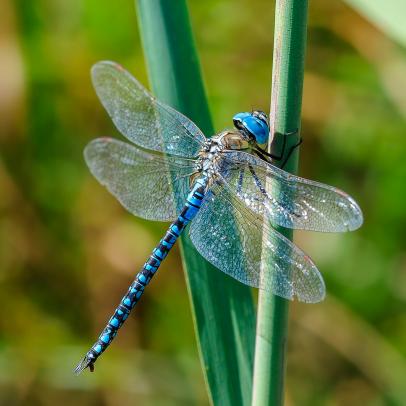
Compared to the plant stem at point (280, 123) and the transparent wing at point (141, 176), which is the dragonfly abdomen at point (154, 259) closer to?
the transparent wing at point (141, 176)

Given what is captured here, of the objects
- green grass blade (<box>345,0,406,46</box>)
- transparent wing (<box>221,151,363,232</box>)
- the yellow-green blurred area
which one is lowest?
the yellow-green blurred area

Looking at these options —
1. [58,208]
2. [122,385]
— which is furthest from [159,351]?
[58,208]

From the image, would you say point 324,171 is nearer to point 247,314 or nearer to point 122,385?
point 122,385

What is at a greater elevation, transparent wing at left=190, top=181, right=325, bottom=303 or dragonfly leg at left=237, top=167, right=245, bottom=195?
dragonfly leg at left=237, top=167, right=245, bottom=195

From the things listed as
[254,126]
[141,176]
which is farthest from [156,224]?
[254,126]

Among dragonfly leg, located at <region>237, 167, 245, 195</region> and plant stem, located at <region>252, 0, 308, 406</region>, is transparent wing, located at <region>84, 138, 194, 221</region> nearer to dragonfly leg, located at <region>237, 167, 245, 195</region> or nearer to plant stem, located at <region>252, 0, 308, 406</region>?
dragonfly leg, located at <region>237, 167, 245, 195</region>

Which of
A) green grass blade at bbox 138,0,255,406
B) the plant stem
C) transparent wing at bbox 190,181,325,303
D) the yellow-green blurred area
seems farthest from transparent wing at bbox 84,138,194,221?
the yellow-green blurred area

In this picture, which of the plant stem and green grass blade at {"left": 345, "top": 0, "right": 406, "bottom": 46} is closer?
the plant stem
